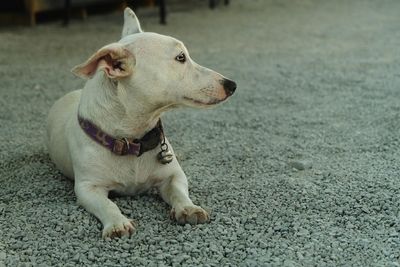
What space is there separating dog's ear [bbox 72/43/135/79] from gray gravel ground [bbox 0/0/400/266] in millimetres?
370

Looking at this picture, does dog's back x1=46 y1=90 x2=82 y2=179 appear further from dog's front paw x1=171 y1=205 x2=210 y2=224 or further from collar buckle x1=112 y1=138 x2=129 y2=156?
dog's front paw x1=171 y1=205 x2=210 y2=224

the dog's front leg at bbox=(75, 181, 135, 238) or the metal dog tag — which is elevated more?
the metal dog tag

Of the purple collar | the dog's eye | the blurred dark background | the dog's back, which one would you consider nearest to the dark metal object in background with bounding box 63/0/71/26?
the blurred dark background

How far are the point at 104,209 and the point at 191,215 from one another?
0.22 metres

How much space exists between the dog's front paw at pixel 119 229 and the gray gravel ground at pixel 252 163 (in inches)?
0.9

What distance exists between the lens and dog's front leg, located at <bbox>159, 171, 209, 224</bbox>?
5.05 ft

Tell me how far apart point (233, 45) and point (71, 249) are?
281cm

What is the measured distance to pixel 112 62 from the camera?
5.02ft

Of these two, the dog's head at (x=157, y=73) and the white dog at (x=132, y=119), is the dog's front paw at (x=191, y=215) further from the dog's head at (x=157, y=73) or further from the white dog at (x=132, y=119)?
the dog's head at (x=157, y=73)

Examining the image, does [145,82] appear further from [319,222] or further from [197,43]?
[197,43]

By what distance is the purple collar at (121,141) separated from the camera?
162 centimetres

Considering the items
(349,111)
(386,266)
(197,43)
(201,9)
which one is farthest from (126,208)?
(201,9)

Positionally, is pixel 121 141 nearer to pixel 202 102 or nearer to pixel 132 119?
pixel 132 119

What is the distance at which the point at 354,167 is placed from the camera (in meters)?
1.96
